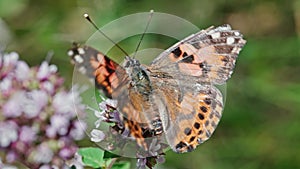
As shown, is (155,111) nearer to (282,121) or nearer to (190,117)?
(190,117)

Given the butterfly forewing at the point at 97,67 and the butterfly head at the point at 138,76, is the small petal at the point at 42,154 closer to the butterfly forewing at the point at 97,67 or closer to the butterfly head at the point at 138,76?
the butterfly head at the point at 138,76

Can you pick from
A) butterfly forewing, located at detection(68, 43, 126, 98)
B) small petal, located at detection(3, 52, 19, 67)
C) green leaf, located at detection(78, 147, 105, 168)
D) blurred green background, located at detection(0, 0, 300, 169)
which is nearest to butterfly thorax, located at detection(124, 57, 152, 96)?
butterfly forewing, located at detection(68, 43, 126, 98)

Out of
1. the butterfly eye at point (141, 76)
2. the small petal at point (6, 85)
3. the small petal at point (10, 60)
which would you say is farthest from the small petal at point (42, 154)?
the butterfly eye at point (141, 76)

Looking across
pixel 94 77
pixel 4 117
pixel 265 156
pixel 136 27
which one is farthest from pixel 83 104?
pixel 265 156

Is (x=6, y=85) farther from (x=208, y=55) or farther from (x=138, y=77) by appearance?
(x=208, y=55)

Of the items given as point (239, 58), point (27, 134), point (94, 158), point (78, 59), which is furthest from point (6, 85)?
point (239, 58)

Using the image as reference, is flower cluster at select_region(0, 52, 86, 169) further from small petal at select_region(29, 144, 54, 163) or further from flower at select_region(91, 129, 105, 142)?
flower at select_region(91, 129, 105, 142)
